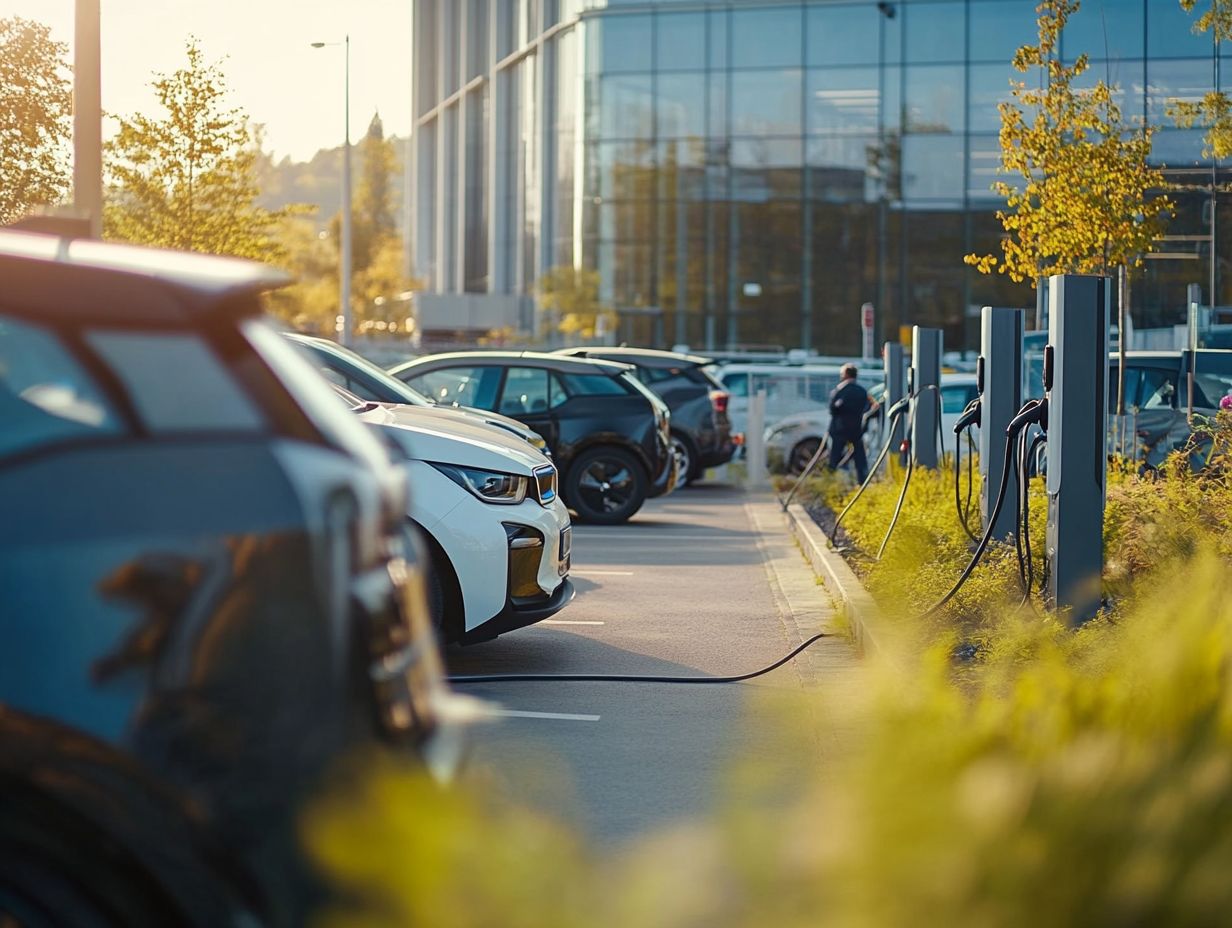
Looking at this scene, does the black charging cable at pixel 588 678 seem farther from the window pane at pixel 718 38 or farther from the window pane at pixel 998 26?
the window pane at pixel 718 38

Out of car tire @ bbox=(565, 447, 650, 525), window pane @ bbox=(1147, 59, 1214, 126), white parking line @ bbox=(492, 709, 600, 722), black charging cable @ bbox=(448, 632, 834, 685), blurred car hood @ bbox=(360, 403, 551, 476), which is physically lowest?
white parking line @ bbox=(492, 709, 600, 722)

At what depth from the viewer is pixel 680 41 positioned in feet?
154

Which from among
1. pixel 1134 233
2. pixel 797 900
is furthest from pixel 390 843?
pixel 1134 233

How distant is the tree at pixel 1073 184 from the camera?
57.8 ft

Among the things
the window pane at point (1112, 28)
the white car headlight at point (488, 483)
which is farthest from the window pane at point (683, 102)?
the white car headlight at point (488, 483)

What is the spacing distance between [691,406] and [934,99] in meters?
24.9

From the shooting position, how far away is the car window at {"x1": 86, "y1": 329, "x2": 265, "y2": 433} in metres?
3.07

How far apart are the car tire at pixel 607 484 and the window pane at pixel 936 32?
97.3 feet

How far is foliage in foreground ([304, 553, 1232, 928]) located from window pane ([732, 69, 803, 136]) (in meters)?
44.5

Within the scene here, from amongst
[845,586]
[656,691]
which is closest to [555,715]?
[656,691]

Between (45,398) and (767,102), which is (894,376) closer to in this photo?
(45,398)

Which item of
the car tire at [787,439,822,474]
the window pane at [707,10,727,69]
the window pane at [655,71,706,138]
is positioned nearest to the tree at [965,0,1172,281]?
the car tire at [787,439,822,474]

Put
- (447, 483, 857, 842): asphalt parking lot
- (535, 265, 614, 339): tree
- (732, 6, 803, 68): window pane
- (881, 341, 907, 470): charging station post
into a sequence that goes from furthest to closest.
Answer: (535, 265, 614, 339): tree → (732, 6, 803, 68): window pane → (881, 341, 907, 470): charging station post → (447, 483, 857, 842): asphalt parking lot

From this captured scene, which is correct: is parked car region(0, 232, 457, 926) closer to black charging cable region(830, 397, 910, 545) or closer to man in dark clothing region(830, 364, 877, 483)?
black charging cable region(830, 397, 910, 545)
